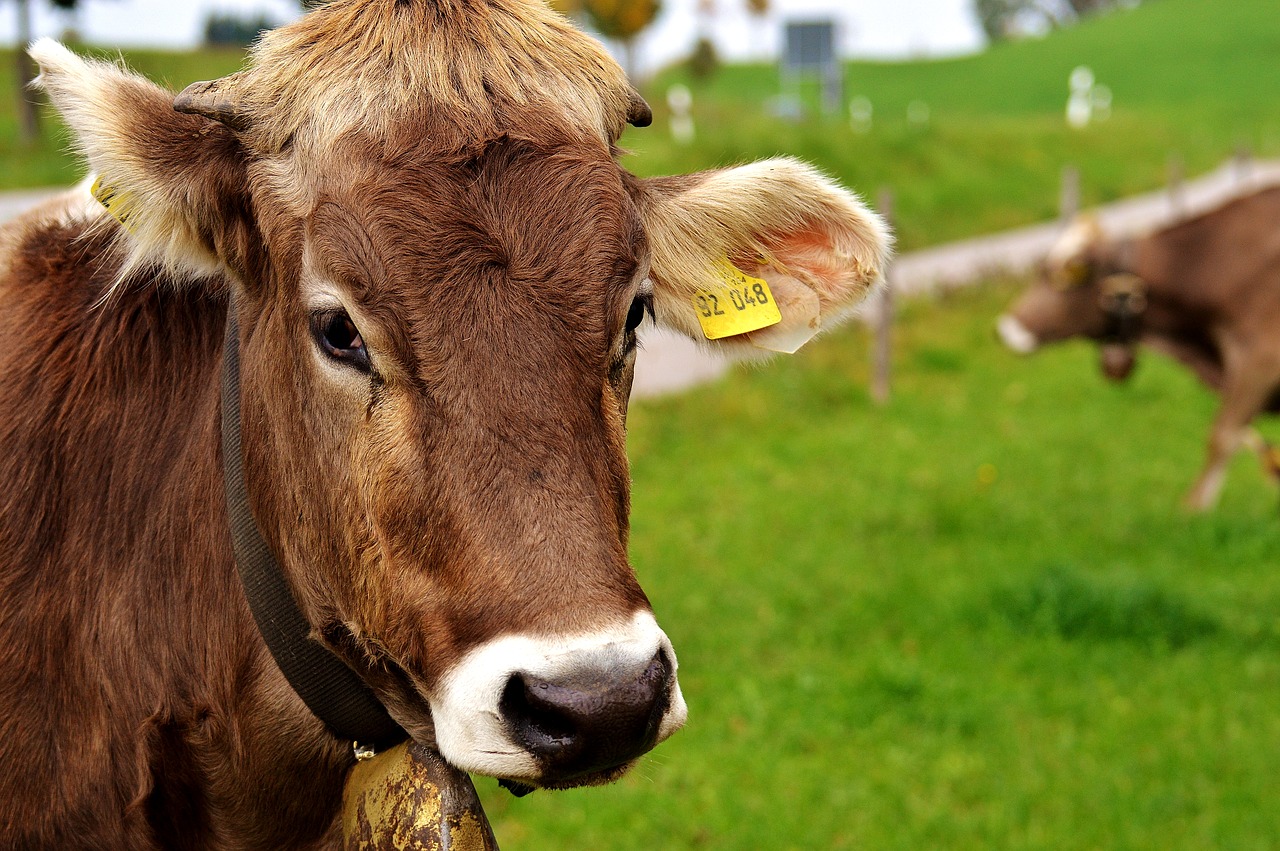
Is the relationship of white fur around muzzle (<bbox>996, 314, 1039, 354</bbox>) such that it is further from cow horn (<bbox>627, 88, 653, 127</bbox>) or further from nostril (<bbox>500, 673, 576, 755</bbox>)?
nostril (<bbox>500, 673, 576, 755</bbox>)

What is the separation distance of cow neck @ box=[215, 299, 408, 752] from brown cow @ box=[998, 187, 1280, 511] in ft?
20.5

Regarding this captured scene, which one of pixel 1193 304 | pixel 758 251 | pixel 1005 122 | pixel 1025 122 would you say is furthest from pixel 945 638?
pixel 1025 122

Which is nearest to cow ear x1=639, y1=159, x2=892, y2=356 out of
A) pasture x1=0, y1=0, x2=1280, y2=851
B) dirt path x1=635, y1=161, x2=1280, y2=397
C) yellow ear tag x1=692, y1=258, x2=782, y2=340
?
yellow ear tag x1=692, y1=258, x2=782, y2=340

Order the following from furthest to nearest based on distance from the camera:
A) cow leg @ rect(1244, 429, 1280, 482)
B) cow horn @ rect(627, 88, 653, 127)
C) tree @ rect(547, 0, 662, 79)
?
tree @ rect(547, 0, 662, 79)
cow leg @ rect(1244, 429, 1280, 482)
cow horn @ rect(627, 88, 653, 127)

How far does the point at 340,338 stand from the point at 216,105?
464mm

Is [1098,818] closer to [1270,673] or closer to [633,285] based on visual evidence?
[1270,673]

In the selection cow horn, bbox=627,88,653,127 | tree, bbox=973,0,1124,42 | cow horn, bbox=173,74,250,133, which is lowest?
tree, bbox=973,0,1124,42

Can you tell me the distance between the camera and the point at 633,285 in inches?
77.8

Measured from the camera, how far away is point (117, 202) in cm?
212

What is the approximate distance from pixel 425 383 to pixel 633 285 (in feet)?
1.27

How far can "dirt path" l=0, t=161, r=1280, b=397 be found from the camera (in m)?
10.3

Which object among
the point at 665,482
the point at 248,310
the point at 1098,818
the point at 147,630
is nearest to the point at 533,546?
the point at 248,310

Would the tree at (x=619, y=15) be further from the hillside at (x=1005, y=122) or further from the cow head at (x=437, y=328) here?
the cow head at (x=437, y=328)

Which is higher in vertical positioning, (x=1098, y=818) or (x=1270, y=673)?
(x=1098, y=818)
